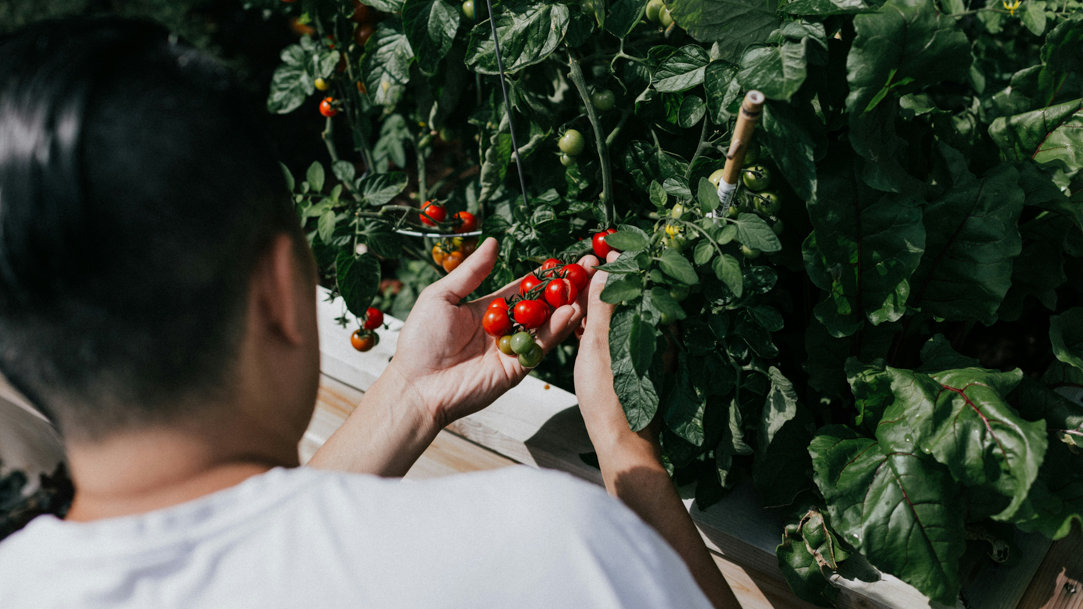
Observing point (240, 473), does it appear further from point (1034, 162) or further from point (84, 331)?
point (1034, 162)

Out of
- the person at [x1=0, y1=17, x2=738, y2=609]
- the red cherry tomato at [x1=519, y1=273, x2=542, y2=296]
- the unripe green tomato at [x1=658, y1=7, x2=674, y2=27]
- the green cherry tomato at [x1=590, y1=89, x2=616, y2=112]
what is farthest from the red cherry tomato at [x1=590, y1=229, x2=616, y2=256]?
the person at [x1=0, y1=17, x2=738, y2=609]

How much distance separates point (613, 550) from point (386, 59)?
1.03 m

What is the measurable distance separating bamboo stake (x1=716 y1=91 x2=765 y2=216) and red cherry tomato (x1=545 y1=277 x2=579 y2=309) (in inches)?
10.4

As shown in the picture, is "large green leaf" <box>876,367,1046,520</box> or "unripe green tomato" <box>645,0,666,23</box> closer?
"large green leaf" <box>876,367,1046,520</box>

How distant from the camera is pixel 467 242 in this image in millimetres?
1433

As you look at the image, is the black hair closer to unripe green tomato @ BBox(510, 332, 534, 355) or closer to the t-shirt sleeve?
the t-shirt sleeve

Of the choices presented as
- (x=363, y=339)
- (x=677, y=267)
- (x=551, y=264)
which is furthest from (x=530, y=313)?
(x=363, y=339)

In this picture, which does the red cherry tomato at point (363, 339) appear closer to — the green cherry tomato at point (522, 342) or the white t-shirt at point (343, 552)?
the green cherry tomato at point (522, 342)

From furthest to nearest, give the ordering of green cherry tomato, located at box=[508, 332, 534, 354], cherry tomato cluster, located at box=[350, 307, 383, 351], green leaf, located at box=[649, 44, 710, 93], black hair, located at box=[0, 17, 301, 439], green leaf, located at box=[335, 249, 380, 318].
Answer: cherry tomato cluster, located at box=[350, 307, 383, 351] → green leaf, located at box=[335, 249, 380, 318] → green cherry tomato, located at box=[508, 332, 534, 354] → green leaf, located at box=[649, 44, 710, 93] → black hair, located at box=[0, 17, 301, 439]

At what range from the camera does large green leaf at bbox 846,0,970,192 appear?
0.80 metres

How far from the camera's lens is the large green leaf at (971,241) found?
0.96m

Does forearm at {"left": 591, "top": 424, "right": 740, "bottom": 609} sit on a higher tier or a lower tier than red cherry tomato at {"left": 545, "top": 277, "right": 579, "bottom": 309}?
lower

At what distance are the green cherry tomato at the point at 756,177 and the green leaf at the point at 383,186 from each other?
0.65m

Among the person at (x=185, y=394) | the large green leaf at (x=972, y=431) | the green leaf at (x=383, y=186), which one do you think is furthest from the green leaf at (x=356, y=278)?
the large green leaf at (x=972, y=431)
